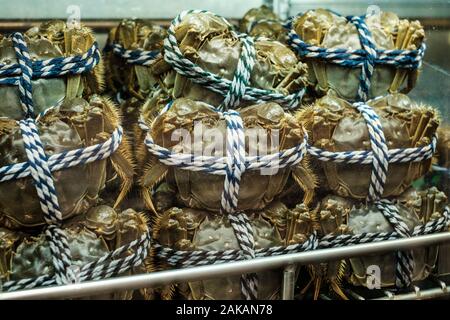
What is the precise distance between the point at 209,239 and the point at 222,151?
21cm

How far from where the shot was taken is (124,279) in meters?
1.28

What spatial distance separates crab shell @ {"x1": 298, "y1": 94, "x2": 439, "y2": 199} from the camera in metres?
1.57

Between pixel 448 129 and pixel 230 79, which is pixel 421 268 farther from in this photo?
pixel 230 79

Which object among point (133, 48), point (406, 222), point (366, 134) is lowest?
point (406, 222)

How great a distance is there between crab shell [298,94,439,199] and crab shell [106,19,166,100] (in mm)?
481

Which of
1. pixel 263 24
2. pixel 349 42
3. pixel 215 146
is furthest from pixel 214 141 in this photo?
pixel 263 24

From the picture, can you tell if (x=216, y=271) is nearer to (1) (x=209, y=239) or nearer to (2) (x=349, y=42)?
(1) (x=209, y=239)

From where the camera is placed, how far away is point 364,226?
64.0 inches

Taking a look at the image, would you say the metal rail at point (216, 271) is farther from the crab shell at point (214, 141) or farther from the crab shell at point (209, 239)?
the crab shell at point (214, 141)

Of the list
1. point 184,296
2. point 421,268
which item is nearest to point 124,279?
point 184,296

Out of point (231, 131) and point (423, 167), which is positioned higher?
point (231, 131)

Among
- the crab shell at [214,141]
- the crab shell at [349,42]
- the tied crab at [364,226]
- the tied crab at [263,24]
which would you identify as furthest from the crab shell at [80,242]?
the tied crab at [263,24]

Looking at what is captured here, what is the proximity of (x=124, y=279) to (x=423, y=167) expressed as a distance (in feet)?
2.74

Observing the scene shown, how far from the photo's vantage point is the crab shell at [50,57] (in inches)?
56.0
